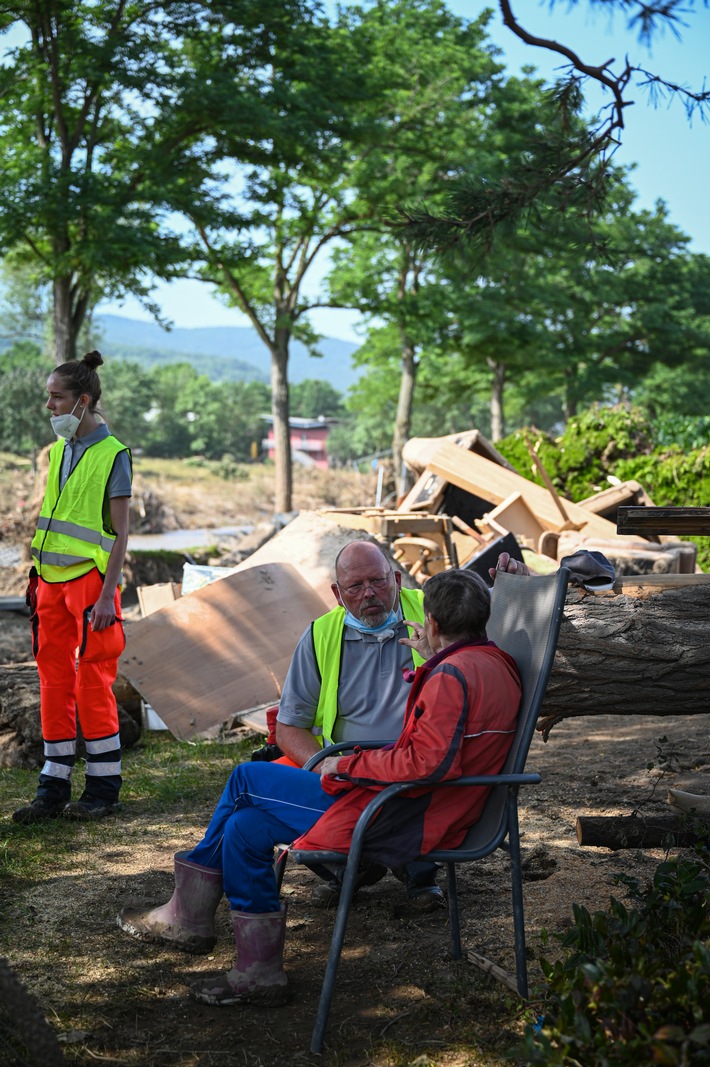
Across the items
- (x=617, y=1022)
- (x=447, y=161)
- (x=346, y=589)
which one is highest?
(x=447, y=161)

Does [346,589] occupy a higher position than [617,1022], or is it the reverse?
[346,589]

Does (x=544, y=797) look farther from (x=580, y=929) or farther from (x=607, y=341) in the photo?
(x=607, y=341)

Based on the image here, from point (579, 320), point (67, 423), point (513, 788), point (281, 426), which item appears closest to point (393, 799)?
point (513, 788)

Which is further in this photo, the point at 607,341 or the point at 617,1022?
the point at 607,341

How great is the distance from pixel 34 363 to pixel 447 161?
51052 millimetres

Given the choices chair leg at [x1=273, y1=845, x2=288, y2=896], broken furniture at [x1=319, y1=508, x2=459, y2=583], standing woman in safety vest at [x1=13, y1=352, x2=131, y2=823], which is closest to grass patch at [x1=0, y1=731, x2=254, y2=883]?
standing woman in safety vest at [x1=13, y1=352, x2=131, y2=823]

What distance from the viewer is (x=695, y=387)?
36906 mm

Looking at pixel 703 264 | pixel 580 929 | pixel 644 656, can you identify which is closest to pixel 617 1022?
pixel 580 929

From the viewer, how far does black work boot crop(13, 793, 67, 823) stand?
4.91m

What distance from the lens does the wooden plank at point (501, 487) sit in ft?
33.1

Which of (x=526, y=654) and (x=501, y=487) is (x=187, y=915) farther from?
(x=501, y=487)

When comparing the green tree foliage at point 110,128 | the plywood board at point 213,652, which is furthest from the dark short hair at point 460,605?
the green tree foliage at point 110,128

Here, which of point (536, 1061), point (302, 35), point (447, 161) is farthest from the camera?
point (447, 161)

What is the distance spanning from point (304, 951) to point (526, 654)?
4.16 ft
